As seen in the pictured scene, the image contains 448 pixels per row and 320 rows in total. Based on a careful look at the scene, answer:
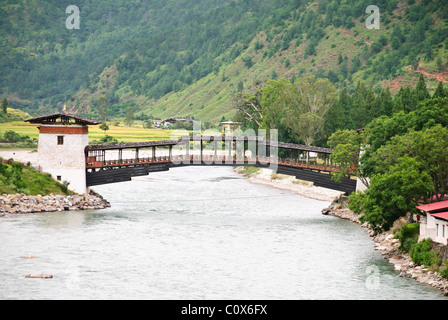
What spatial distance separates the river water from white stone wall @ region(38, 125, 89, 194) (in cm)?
573

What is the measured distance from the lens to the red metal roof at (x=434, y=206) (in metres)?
54.8

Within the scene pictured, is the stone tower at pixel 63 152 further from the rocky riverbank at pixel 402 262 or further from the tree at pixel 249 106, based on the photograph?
the tree at pixel 249 106

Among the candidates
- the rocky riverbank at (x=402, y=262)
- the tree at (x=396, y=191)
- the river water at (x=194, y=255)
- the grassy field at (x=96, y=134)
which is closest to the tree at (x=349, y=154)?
the river water at (x=194, y=255)

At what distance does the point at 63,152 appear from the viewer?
285 feet

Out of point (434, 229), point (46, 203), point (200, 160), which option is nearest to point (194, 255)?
point (434, 229)

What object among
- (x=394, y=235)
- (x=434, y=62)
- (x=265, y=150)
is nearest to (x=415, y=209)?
(x=394, y=235)

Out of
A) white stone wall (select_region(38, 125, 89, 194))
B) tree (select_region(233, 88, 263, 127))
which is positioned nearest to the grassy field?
tree (select_region(233, 88, 263, 127))

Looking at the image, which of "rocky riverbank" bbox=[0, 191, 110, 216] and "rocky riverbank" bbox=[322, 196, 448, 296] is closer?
"rocky riverbank" bbox=[322, 196, 448, 296]

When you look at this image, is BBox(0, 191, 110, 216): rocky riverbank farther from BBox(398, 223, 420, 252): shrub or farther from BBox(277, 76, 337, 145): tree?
BBox(277, 76, 337, 145): tree

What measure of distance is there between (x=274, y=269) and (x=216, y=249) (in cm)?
862

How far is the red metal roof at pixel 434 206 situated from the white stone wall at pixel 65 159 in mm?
44673

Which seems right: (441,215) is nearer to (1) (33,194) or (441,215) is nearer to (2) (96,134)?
(1) (33,194)

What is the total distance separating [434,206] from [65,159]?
47.5m

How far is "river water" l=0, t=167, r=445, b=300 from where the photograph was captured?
4988cm
